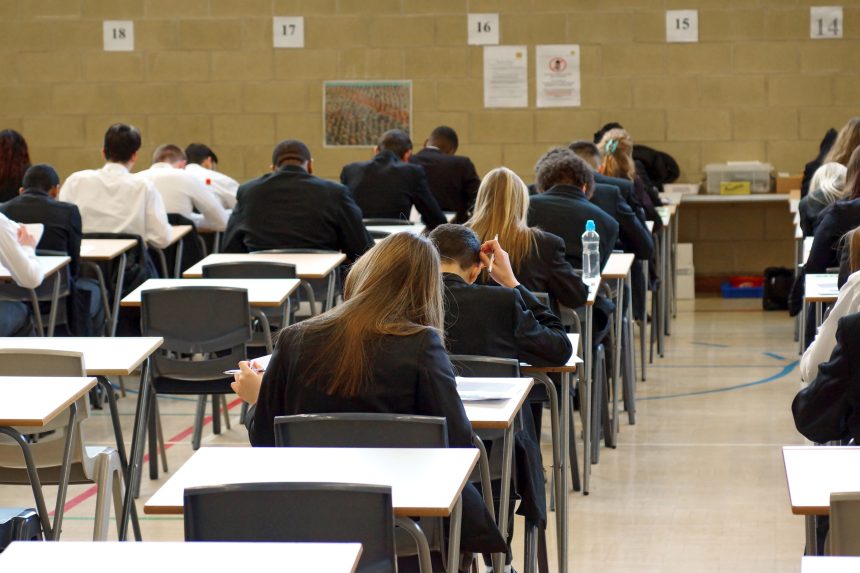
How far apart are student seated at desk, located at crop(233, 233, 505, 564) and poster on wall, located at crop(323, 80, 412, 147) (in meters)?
7.83

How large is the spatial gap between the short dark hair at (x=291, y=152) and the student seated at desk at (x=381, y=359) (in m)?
3.91

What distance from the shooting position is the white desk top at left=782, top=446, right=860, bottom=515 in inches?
95.0

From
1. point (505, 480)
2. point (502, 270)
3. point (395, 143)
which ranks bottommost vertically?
point (505, 480)

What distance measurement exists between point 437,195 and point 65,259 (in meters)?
3.34

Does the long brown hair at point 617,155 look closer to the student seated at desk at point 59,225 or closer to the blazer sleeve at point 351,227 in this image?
the blazer sleeve at point 351,227

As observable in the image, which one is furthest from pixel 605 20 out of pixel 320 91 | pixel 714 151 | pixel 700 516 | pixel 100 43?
pixel 700 516

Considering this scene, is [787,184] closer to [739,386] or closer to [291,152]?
[739,386]

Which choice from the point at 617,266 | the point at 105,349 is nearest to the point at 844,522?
the point at 105,349

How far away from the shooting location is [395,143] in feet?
27.3

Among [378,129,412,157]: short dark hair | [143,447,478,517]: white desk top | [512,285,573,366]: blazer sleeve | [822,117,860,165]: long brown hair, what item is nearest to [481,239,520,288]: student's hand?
[512,285,573,366]: blazer sleeve

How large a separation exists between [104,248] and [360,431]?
4.27 meters

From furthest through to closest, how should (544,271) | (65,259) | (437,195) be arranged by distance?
(437,195) → (65,259) → (544,271)

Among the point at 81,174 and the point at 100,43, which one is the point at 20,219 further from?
the point at 100,43

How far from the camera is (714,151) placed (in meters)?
10.5
